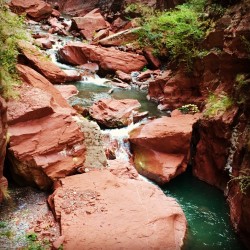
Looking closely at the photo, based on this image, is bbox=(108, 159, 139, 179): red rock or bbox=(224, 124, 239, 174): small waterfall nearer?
bbox=(224, 124, 239, 174): small waterfall

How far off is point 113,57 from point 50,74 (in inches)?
145

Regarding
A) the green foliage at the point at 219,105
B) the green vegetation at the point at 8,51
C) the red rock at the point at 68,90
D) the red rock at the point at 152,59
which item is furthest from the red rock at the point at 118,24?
the green foliage at the point at 219,105

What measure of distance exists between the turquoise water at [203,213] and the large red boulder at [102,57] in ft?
22.8

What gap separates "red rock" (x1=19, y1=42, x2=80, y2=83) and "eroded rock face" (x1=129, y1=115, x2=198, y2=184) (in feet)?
13.5

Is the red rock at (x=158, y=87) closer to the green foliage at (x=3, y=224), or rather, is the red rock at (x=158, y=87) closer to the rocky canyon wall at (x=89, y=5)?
the rocky canyon wall at (x=89, y=5)

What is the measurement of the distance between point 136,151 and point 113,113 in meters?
1.67

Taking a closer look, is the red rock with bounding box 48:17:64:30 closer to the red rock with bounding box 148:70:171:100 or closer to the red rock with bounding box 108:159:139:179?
the red rock with bounding box 148:70:171:100

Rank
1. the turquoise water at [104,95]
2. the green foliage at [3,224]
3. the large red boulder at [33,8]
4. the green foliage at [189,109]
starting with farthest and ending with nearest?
1. the large red boulder at [33,8]
2. the turquoise water at [104,95]
3. the green foliage at [189,109]
4. the green foliage at [3,224]

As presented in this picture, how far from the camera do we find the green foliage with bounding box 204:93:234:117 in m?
7.34

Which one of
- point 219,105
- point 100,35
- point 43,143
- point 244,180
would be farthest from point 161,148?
point 100,35

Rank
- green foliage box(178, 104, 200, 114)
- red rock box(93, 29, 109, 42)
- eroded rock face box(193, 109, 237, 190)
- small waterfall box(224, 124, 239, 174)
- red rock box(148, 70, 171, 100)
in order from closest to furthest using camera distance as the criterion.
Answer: small waterfall box(224, 124, 239, 174) < eroded rock face box(193, 109, 237, 190) < green foliage box(178, 104, 200, 114) < red rock box(148, 70, 171, 100) < red rock box(93, 29, 109, 42)

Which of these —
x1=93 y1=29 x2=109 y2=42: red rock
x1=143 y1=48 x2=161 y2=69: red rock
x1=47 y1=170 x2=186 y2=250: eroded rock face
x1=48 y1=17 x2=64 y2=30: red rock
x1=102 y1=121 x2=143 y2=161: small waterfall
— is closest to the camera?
x1=47 y1=170 x2=186 y2=250: eroded rock face

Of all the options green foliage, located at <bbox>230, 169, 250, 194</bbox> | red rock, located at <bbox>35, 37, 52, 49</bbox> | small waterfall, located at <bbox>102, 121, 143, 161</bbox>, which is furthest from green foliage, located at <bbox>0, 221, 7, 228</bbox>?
red rock, located at <bbox>35, 37, 52, 49</bbox>

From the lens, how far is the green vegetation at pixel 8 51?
240 inches
